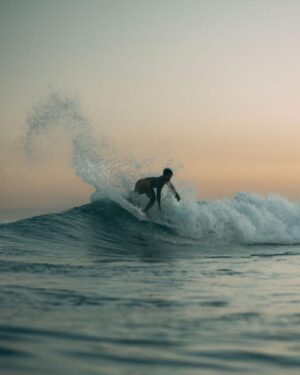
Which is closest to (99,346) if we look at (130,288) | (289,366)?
(289,366)

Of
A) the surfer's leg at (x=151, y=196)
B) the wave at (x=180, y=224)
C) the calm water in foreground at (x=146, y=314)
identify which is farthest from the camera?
the surfer's leg at (x=151, y=196)

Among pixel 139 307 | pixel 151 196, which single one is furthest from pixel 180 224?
pixel 139 307

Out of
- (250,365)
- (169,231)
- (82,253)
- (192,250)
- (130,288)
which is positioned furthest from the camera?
(169,231)

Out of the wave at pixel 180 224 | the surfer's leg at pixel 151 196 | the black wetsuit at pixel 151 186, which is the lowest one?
the wave at pixel 180 224

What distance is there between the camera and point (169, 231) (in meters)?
17.7

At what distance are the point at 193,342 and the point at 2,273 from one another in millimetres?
4494

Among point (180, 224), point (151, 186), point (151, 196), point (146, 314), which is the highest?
point (151, 186)

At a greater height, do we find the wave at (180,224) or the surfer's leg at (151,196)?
the surfer's leg at (151,196)

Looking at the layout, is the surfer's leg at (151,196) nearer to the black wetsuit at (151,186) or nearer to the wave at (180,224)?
the black wetsuit at (151,186)

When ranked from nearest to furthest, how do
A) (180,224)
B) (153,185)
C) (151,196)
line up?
(153,185) → (151,196) → (180,224)

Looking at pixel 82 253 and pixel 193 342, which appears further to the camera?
pixel 82 253

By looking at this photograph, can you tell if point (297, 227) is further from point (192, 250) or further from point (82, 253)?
point (82, 253)

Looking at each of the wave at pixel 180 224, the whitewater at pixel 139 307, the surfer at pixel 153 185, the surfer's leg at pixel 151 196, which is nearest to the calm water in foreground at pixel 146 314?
the whitewater at pixel 139 307

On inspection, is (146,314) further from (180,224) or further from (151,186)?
(180,224)
